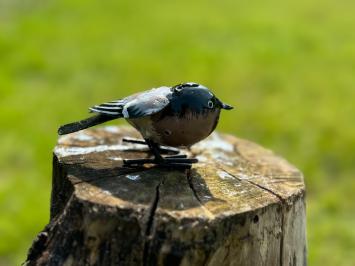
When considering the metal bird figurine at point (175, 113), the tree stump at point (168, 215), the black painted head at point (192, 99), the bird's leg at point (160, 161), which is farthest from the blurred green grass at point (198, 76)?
the black painted head at point (192, 99)

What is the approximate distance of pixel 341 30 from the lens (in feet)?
30.6

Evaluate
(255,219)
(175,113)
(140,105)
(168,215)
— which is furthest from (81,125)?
(255,219)

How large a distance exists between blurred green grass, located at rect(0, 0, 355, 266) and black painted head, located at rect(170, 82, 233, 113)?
2434 mm

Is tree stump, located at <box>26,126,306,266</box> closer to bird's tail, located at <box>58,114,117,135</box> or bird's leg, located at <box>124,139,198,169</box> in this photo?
bird's leg, located at <box>124,139,198,169</box>

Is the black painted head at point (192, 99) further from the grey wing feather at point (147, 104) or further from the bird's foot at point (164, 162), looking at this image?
the bird's foot at point (164, 162)

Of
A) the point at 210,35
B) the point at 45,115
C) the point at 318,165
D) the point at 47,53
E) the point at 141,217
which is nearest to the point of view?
the point at 141,217

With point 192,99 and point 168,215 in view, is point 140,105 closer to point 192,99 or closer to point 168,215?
point 192,99

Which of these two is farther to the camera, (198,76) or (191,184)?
(198,76)

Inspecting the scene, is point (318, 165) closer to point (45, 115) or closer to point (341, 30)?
point (45, 115)

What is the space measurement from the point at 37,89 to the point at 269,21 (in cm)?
408

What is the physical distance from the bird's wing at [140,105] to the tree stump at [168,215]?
0.25 meters

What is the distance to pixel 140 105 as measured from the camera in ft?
8.55

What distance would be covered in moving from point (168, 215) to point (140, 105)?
0.54 meters

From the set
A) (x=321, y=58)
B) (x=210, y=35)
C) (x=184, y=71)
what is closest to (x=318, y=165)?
(x=184, y=71)
